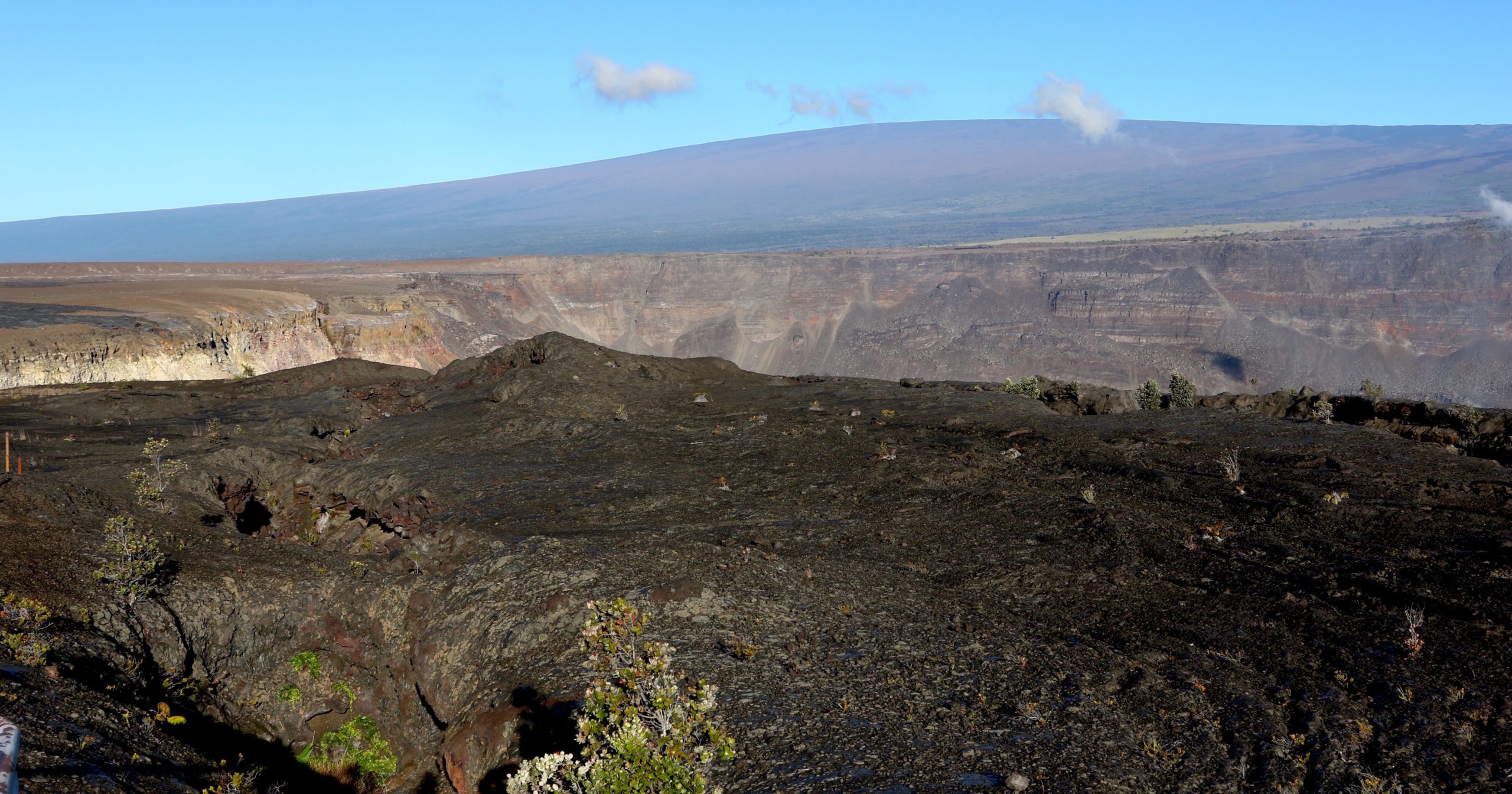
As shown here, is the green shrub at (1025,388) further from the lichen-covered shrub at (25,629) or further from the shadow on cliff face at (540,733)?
the lichen-covered shrub at (25,629)

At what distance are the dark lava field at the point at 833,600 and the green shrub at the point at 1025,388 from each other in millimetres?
7103

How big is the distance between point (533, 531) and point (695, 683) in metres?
5.53

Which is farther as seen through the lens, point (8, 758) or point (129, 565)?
point (129, 565)

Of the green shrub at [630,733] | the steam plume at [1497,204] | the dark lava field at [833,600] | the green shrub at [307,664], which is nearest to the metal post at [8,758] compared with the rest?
the dark lava field at [833,600]

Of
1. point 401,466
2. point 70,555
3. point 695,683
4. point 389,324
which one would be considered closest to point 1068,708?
point 695,683

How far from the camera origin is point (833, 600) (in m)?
10.7

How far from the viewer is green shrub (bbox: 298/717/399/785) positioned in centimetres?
985

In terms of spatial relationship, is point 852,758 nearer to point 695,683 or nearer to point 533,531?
point 695,683

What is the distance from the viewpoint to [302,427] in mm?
20547

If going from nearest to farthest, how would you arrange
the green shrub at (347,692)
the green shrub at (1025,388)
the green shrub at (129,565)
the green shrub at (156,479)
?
the green shrub at (129,565)
the green shrub at (347,692)
the green shrub at (156,479)
the green shrub at (1025,388)

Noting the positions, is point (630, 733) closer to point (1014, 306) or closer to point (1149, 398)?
point (1149, 398)

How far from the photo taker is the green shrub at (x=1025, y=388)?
86.5 ft

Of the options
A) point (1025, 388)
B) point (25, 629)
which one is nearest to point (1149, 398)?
point (1025, 388)

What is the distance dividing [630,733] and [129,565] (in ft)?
22.7
